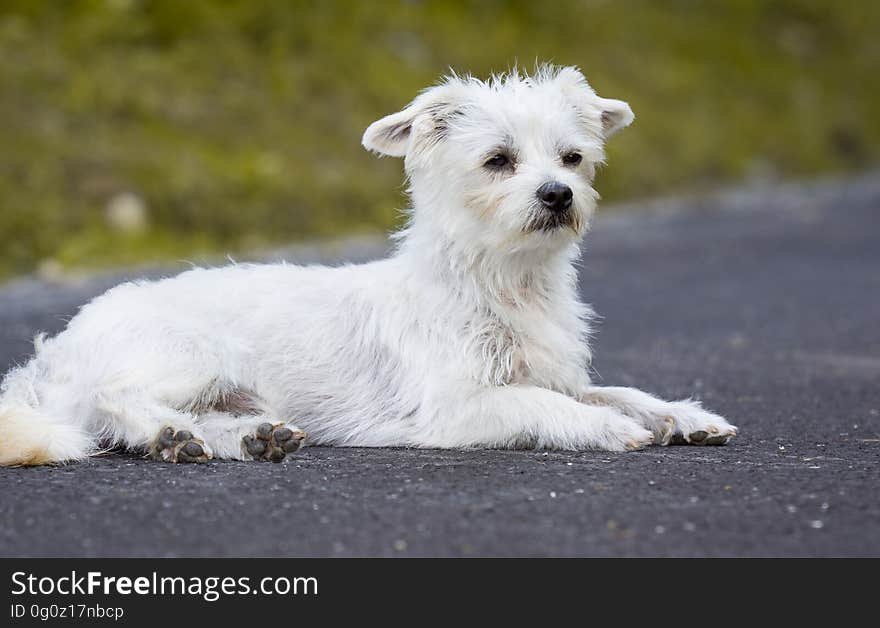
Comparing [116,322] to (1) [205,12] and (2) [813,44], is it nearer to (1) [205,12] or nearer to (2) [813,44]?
(1) [205,12]

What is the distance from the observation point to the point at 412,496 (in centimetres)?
548

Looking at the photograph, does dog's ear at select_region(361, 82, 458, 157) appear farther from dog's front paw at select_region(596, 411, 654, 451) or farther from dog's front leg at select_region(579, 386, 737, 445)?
dog's front paw at select_region(596, 411, 654, 451)

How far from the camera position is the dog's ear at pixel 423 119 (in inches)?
284

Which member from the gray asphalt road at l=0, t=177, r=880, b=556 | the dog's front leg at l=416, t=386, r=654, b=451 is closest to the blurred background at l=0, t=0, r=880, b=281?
the gray asphalt road at l=0, t=177, r=880, b=556

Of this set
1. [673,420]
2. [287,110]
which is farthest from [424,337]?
[287,110]

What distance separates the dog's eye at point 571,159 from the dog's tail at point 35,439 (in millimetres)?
2701

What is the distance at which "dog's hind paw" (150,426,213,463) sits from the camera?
20.8 feet

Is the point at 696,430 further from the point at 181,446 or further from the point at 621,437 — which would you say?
the point at 181,446

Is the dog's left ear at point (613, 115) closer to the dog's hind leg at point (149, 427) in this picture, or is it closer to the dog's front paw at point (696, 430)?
the dog's front paw at point (696, 430)

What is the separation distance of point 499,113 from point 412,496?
92.2 inches

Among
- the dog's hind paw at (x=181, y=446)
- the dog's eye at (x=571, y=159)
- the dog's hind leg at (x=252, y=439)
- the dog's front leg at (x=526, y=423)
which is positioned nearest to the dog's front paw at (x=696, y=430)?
the dog's front leg at (x=526, y=423)

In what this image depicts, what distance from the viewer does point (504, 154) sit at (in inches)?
275

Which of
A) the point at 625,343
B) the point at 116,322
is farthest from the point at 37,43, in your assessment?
the point at 116,322

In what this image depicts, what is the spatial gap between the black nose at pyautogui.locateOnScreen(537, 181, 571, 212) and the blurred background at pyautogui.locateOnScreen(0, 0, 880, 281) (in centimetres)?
906
